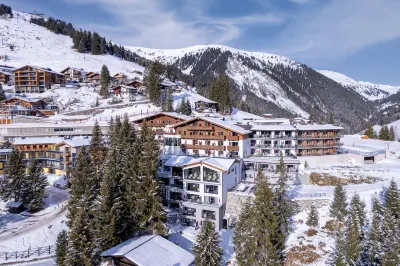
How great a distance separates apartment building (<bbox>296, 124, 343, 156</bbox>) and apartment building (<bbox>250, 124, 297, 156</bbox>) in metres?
1.66

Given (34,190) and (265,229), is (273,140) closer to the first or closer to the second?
(265,229)

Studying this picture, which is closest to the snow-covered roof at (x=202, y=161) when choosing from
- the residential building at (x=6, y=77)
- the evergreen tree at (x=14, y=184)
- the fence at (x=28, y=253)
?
the fence at (x=28, y=253)

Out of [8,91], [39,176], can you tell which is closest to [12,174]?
[39,176]

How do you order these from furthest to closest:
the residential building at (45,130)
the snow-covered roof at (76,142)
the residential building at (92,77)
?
the residential building at (92,77), the residential building at (45,130), the snow-covered roof at (76,142)

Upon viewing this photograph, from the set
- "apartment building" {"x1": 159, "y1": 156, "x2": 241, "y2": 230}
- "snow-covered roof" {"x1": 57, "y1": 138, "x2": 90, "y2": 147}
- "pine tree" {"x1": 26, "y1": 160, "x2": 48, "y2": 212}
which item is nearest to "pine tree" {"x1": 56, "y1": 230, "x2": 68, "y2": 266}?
"pine tree" {"x1": 26, "y1": 160, "x2": 48, "y2": 212}

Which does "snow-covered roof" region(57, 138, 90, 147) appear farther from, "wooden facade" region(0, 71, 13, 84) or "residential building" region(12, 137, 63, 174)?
"wooden facade" region(0, 71, 13, 84)

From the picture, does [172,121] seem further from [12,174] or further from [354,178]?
[354,178]

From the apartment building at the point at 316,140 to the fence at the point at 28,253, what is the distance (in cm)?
5053

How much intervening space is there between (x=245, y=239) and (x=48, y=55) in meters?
176

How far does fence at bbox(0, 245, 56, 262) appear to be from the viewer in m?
37.9

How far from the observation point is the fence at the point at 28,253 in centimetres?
3788

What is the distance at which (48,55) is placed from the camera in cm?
17375

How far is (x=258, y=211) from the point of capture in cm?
A: 3784

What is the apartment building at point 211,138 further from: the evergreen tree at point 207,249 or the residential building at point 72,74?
the residential building at point 72,74
